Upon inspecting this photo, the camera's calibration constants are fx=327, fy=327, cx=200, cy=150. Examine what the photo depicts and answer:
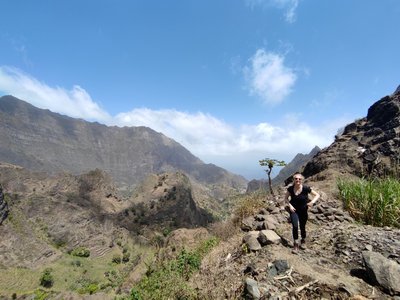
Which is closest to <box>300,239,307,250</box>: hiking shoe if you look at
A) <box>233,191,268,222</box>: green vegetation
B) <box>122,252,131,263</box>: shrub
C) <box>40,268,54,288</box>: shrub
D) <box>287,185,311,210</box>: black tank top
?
<box>287,185,311,210</box>: black tank top

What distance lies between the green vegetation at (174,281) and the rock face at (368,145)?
1171 centimetres

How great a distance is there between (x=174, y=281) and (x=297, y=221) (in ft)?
10.9

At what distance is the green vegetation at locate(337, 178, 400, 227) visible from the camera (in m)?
9.12

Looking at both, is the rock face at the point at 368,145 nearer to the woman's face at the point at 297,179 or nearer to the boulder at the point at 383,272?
the woman's face at the point at 297,179

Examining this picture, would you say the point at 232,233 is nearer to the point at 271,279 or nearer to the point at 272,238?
the point at 272,238

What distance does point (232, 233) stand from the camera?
36.2 ft

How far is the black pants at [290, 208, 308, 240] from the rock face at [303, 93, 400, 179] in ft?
36.2

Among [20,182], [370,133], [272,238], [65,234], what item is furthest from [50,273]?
[272,238]

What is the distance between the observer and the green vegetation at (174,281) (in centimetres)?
710

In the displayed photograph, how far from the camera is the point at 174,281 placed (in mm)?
7559

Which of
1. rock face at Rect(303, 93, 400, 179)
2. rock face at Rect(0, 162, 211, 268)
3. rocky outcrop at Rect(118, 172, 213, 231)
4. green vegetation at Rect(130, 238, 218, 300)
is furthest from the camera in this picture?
rocky outcrop at Rect(118, 172, 213, 231)

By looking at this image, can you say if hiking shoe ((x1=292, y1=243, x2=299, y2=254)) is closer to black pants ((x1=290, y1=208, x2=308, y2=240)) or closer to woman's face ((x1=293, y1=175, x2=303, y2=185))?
black pants ((x1=290, y1=208, x2=308, y2=240))

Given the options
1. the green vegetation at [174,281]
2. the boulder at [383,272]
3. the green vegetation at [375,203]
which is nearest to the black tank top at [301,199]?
the boulder at [383,272]

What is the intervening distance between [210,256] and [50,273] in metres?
88.5
